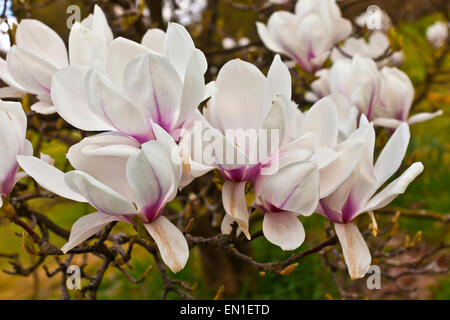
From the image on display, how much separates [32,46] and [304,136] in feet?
1.79

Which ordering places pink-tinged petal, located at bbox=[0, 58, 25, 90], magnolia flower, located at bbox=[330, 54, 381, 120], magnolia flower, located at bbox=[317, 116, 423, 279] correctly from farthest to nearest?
1. magnolia flower, located at bbox=[330, 54, 381, 120]
2. pink-tinged petal, located at bbox=[0, 58, 25, 90]
3. magnolia flower, located at bbox=[317, 116, 423, 279]

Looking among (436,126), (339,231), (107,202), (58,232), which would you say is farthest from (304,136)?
(436,126)

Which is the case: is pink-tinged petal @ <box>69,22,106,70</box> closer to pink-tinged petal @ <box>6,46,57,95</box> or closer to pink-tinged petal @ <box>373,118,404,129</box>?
pink-tinged petal @ <box>6,46,57,95</box>

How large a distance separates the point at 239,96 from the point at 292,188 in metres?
0.16

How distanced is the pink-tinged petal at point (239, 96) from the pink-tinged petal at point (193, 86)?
0.05m

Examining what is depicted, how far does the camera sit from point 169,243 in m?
0.62

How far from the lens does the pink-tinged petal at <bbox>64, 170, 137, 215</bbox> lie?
562mm

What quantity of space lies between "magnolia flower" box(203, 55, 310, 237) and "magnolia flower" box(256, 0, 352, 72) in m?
0.51

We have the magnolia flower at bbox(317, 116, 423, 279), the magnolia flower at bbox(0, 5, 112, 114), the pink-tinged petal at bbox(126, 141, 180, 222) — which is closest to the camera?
the pink-tinged petal at bbox(126, 141, 180, 222)

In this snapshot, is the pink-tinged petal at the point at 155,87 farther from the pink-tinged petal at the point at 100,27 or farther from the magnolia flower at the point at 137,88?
the pink-tinged petal at the point at 100,27

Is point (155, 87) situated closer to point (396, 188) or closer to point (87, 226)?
point (87, 226)

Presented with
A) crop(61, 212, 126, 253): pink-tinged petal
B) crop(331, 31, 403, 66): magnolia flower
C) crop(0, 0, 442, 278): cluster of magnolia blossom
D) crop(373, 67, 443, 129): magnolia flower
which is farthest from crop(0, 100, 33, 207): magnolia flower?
crop(331, 31, 403, 66): magnolia flower

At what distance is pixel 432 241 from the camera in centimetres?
293
